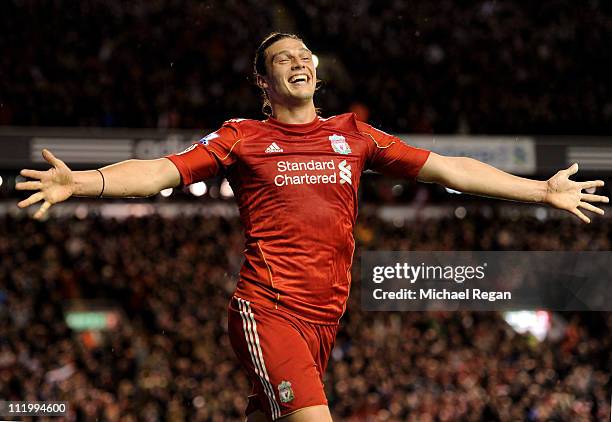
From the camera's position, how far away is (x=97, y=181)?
4.06 meters

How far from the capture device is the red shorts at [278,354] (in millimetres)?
4230

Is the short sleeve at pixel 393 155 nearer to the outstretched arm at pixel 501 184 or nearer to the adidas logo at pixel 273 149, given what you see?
the outstretched arm at pixel 501 184

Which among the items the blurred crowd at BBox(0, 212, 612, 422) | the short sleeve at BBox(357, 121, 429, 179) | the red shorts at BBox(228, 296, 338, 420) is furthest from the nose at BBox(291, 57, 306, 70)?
the blurred crowd at BBox(0, 212, 612, 422)

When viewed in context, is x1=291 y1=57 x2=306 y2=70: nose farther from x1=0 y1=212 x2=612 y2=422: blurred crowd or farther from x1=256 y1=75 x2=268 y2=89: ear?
x1=0 y1=212 x2=612 y2=422: blurred crowd

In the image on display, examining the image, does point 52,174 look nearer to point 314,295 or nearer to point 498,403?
point 314,295

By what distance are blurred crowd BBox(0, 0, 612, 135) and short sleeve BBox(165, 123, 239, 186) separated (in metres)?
13.6

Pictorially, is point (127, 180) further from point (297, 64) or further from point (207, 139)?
point (297, 64)

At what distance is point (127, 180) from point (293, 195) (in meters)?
0.73

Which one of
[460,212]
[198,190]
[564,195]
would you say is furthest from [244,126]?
[460,212]

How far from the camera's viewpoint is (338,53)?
2064cm

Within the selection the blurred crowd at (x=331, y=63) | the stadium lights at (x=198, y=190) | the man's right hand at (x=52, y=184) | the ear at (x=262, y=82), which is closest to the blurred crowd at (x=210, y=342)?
the stadium lights at (x=198, y=190)

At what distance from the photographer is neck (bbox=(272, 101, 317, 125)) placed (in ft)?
15.3

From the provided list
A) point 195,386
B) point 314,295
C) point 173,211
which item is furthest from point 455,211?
point 314,295

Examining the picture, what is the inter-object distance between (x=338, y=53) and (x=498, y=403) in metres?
8.91
